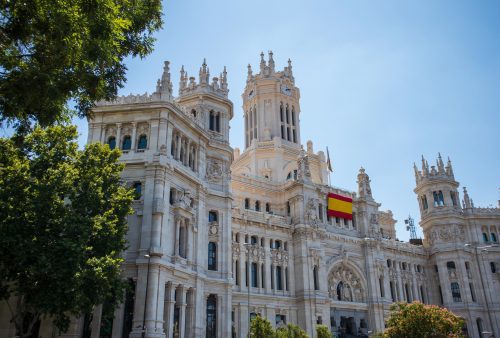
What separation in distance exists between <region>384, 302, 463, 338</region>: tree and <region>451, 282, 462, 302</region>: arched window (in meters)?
34.7

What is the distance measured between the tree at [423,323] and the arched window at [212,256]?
1687 cm

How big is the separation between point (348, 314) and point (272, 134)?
3001cm

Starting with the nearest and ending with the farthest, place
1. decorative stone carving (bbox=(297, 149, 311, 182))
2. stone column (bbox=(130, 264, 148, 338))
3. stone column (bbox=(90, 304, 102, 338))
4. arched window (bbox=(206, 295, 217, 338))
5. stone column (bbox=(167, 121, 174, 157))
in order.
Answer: stone column (bbox=(90, 304, 102, 338)), stone column (bbox=(130, 264, 148, 338)), stone column (bbox=(167, 121, 174, 157)), arched window (bbox=(206, 295, 217, 338)), decorative stone carving (bbox=(297, 149, 311, 182))

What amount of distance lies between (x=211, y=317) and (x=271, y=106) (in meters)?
41.8

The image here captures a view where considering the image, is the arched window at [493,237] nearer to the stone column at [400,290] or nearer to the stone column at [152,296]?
the stone column at [400,290]

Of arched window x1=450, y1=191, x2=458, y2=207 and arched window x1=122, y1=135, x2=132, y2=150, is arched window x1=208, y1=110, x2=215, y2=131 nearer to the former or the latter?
arched window x1=122, y1=135, x2=132, y2=150

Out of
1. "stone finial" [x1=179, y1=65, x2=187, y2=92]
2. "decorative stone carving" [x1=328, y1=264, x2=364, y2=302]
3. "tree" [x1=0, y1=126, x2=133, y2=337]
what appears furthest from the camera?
"decorative stone carving" [x1=328, y1=264, x2=364, y2=302]

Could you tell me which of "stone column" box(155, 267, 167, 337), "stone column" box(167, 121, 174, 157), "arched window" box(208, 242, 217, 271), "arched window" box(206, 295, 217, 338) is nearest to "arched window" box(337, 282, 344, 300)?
"arched window" box(208, 242, 217, 271)

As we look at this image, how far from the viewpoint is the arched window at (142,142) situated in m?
39.8

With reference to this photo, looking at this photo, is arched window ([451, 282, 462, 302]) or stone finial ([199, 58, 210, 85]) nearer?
stone finial ([199, 58, 210, 85])

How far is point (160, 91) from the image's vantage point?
41000mm

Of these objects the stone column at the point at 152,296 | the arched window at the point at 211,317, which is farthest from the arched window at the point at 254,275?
the stone column at the point at 152,296

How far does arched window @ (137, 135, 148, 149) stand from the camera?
1569 inches

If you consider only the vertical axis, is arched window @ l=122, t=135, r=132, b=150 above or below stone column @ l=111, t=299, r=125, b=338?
above
